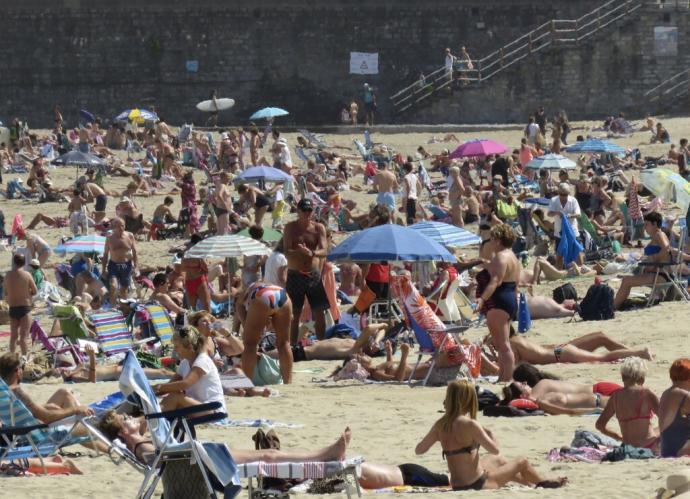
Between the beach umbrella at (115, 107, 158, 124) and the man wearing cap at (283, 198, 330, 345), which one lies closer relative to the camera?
the man wearing cap at (283, 198, 330, 345)

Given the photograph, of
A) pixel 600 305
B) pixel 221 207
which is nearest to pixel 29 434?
pixel 600 305

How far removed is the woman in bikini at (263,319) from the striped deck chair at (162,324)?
6.01 feet

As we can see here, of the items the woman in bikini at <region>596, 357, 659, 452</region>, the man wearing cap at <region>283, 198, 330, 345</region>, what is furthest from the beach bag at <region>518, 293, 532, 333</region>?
the woman in bikini at <region>596, 357, 659, 452</region>

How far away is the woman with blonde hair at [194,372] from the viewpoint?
962cm

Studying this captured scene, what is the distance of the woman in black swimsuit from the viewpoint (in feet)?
38.6

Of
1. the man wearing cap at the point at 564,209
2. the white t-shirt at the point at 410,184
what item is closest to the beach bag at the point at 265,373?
the man wearing cap at the point at 564,209

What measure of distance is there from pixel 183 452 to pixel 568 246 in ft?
33.7

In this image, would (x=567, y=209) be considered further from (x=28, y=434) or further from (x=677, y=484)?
(x=677, y=484)

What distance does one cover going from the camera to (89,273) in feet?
58.3

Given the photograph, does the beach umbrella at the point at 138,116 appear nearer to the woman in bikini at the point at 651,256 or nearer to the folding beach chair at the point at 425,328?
the woman in bikini at the point at 651,256

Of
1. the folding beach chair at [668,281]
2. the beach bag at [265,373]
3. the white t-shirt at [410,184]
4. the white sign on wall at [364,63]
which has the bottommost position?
the beach bag at [265,373]

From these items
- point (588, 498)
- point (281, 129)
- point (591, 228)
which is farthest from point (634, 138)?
point (588, 498)

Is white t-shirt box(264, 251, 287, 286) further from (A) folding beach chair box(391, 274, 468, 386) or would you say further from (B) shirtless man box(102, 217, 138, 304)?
(B) shirtless man box(102, 217, 138, 304)

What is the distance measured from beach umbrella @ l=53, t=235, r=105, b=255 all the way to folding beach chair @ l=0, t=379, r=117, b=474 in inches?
323
